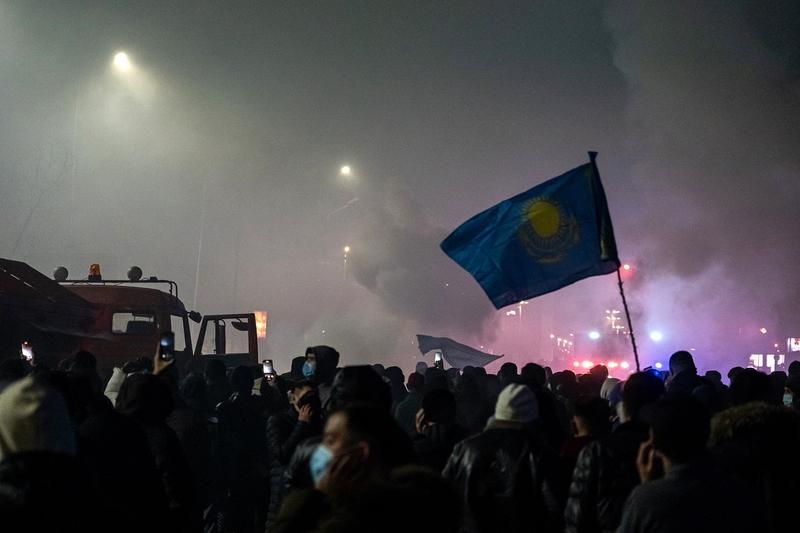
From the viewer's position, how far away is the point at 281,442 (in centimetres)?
576

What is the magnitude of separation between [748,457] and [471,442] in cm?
141

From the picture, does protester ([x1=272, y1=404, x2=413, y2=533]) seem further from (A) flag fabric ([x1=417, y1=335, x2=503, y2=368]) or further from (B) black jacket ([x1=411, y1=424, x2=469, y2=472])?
(A) flag fabric ([x1=417, y1=335, x2=503, y2=368])

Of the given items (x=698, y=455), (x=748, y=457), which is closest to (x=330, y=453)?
(x=698, y=455)

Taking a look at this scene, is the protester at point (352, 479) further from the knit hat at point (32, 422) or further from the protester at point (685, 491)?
the protester at point (685, 491)

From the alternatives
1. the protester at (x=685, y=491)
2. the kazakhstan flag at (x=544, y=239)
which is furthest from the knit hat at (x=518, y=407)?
the kazakhstan flag at (x=544, y=239)

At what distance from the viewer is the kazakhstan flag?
855 centimetres

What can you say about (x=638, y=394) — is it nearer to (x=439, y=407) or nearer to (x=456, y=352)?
(x=439, y=407)

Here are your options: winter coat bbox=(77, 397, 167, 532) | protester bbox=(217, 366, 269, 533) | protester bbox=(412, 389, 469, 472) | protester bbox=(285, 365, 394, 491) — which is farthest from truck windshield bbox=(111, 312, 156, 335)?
protester bbox=(285, 365, 394, 491)

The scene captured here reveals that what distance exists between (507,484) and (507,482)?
0.03 ft

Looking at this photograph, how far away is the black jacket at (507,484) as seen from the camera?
173 inches

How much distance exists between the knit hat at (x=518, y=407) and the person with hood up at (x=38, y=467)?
91.5 inches

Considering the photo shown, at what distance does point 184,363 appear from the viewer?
49.3 ft

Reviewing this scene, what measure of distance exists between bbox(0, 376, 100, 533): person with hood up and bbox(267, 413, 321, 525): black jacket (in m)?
2.26

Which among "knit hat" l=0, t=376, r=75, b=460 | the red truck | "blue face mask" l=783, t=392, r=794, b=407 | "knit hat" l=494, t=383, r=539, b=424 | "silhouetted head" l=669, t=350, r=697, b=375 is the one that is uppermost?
the red truck
